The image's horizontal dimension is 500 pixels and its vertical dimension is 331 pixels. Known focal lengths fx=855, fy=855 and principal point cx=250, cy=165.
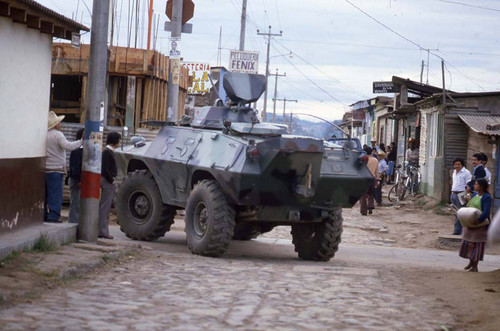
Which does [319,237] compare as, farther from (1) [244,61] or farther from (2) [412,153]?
(2) [412,153]

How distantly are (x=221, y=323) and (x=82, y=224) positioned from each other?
5.33 m

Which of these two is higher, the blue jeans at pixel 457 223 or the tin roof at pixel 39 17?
the tin roof at pixel 39 17

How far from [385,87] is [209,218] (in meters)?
22.2

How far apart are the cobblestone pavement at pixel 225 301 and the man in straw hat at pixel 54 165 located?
178 centimetres

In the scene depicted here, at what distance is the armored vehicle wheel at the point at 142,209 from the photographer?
553 inches

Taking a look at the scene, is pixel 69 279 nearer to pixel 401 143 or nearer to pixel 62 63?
pixel 62 63

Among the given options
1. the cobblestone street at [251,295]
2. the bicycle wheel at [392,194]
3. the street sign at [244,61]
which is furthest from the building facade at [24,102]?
the street sign at [244,61]

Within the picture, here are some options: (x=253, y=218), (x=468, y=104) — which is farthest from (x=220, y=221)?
(x=468, y=104)

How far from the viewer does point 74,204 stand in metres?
12.9

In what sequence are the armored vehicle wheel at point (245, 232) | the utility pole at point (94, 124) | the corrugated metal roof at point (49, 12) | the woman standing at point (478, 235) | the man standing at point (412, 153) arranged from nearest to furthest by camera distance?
the corrugated metal roof at point (49, 12), the utility pole at point (94, 124), the woman standing at point (478, 235), the armored vehicle wheel at point (245, 232), the man standing at point (412, 153)

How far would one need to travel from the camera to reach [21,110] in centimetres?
1069

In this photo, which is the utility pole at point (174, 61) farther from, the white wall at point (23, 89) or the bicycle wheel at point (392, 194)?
the bicycle wheel at point (392, 194)

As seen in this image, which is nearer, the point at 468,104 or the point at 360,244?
the point at 360,244

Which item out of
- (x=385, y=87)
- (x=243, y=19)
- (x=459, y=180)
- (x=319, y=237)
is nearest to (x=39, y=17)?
(x=319, y=237)
